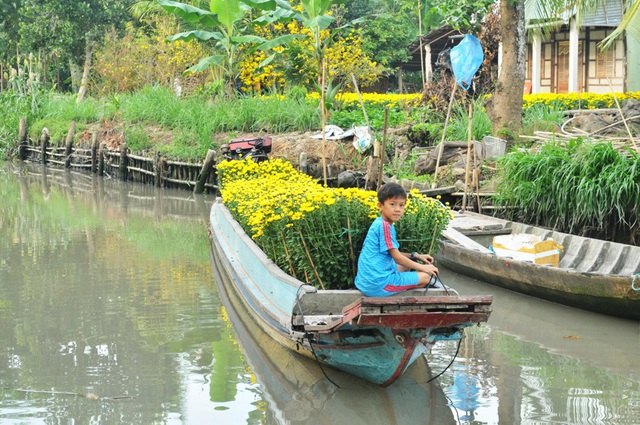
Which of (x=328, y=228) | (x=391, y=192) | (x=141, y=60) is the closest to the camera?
(x=391, y=192)

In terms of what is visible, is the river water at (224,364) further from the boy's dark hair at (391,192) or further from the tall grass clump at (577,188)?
the tall grass clump at (577,188)

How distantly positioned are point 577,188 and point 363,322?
20.9 ft

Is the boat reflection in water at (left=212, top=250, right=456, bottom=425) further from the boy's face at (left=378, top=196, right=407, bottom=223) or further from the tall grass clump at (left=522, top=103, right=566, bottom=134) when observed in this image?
the tall grass clump at (left=522, top=103, right=566, bottom=134)

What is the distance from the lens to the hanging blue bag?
1334 centimetres

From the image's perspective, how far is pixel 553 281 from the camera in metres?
9.23

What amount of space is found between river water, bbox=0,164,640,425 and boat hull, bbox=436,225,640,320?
145 mm

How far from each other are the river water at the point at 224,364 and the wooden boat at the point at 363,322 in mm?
330

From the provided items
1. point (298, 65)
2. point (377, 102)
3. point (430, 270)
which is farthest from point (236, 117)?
point (430, 270)

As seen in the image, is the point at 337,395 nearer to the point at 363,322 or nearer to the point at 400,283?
the point at 400,283

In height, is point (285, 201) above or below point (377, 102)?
below

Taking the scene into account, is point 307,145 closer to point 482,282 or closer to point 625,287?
point 482,282

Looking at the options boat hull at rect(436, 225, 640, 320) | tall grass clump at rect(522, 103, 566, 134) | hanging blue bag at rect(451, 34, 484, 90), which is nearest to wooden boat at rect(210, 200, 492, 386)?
boat hull at rect(436, 225, 640, 320)

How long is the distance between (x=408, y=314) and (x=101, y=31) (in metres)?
29.2

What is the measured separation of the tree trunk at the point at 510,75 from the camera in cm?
1631
